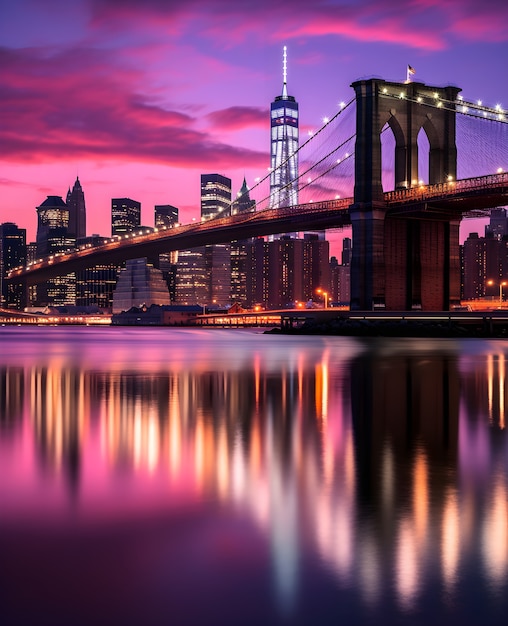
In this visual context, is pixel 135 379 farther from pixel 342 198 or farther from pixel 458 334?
pixel 342 198

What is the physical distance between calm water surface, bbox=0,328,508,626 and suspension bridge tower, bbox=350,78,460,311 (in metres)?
52.3

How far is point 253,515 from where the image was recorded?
7.68 metres

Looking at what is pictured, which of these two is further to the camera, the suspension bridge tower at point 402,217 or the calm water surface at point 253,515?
the suspension bridge tower at point 402,217

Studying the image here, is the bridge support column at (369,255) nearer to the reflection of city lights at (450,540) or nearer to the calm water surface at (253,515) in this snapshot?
the calm water surface at (253,515)

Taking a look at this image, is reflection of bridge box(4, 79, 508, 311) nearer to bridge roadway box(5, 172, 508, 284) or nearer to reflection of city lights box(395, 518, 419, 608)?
bridge roadway box(5, 172, 508, 284)

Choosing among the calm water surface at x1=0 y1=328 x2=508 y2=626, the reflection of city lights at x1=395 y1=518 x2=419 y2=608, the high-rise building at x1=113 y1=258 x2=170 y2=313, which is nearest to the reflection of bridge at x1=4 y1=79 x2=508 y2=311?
the calm water surface at x1=0 y1=328 x2=508 y2=626

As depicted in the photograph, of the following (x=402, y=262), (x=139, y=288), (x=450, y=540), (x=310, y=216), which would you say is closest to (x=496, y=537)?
(x=450, y=540)

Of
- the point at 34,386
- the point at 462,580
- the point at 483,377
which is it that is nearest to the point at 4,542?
the point at 462,580

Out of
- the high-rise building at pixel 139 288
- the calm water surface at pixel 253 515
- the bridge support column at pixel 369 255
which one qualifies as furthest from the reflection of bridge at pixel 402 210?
the high-rise building at pixel 139 288

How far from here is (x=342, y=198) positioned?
7456 centimetres

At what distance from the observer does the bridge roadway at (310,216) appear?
62156 millimetres

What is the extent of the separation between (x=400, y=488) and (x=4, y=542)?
4126mm

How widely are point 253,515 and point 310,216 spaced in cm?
6819

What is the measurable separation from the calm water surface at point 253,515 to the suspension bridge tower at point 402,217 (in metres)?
52.3
